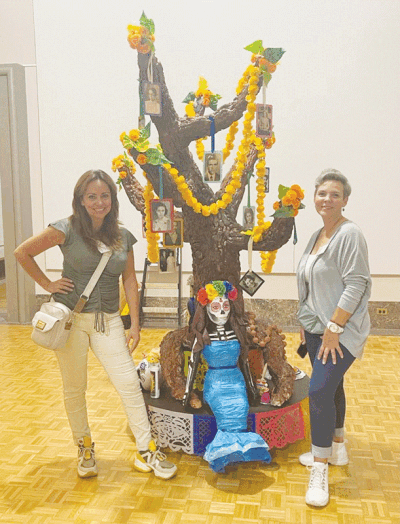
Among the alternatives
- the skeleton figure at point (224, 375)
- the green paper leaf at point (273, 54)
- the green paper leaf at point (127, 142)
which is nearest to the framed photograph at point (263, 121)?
the green paper leaf at point (273, 54)

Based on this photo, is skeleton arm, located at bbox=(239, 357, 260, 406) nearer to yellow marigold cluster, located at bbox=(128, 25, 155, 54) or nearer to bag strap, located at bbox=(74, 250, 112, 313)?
bag strap, located at bbox=(74, 250, 112, 313)

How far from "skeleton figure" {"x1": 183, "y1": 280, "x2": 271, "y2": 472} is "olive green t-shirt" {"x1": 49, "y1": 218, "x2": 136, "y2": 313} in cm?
61

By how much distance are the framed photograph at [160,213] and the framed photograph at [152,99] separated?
49 cm

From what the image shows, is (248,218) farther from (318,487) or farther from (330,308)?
(318,487)

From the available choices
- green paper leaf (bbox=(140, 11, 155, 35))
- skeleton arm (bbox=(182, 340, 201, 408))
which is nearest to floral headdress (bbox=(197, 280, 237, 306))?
skeleton arm (bbox=(182, 340, 201, 408))

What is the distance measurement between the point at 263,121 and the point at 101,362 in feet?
5.46

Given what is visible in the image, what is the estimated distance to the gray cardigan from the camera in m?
2.43

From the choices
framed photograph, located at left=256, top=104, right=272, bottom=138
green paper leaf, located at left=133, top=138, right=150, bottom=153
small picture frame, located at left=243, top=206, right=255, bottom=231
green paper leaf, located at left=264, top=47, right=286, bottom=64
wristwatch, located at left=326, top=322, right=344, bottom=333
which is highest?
green paper leaf, located at left=264, top=47, right=286, bottom=64

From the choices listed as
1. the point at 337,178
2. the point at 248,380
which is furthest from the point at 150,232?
the point at 337,178

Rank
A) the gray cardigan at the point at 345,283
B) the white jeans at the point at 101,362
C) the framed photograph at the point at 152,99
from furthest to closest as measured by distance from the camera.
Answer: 1. the framed photograph at the point at 152,99
2. the white jeans at the point at 101,362
3. the gray cardigan at the point at 345,283

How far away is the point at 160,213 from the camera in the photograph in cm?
303

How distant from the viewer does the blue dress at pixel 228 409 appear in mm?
2705

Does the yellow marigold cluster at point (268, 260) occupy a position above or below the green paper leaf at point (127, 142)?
below

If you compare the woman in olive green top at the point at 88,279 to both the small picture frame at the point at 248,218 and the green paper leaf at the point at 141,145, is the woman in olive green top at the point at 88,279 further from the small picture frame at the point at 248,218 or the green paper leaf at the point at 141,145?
the small picture frame at the point at 248,218
